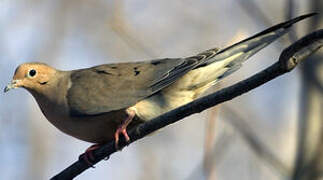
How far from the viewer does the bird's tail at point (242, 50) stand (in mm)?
2832

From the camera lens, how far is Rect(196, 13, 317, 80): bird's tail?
2.83 meters

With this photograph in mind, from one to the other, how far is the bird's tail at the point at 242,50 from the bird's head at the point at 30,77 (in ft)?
3.54

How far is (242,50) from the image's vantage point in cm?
316

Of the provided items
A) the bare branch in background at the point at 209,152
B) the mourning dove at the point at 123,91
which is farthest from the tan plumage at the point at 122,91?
the bare branch in background at the point at 209,152

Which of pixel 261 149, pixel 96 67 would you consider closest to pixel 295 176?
pixel 261 149

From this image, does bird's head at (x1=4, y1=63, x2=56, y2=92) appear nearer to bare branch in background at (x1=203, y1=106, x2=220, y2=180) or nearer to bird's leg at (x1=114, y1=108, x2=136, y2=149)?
bird's leg at (x1=114, y1=108, x2=136, y2=149)

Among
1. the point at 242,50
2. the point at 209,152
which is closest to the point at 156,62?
the point at 242,50

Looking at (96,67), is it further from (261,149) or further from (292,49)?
(292,49)

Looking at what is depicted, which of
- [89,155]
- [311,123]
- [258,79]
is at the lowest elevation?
[311,123]

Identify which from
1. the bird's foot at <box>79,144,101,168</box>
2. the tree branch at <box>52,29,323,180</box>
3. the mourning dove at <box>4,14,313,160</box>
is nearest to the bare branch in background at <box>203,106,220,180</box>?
the tree branch at <box>52,29,323,180</box>

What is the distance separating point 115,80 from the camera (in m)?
3.97

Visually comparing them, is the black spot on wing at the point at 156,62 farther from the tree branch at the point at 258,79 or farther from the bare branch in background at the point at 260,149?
the tree branch at the point at 258,79

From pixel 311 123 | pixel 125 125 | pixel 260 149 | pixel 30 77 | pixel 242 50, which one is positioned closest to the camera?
pixel 242 50

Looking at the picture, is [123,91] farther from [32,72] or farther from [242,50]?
[242,50]
